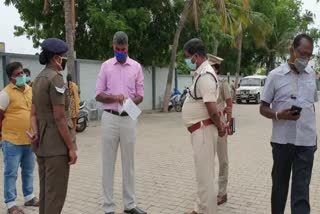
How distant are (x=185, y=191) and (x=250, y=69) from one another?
41909 millimetres

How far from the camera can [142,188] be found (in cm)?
639

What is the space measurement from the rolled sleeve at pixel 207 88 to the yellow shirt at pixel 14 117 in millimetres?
2097

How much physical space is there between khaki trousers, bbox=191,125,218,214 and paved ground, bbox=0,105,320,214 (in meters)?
0.77

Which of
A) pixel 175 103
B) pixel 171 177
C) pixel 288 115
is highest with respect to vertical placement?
pixel 288 115

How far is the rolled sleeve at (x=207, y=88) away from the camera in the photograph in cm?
432

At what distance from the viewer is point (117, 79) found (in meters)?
4.93

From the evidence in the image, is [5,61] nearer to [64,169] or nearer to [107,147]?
[107,147]

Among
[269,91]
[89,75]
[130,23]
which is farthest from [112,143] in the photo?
[130,23]

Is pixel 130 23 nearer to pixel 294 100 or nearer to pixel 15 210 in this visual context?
pixel 15 210

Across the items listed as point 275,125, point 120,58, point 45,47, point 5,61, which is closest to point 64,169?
point 45,47

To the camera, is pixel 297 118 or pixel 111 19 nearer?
pixel 297 118

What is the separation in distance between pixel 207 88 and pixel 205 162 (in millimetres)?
768

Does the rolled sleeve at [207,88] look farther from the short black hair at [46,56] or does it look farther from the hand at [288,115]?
the short black hair at [46,56]

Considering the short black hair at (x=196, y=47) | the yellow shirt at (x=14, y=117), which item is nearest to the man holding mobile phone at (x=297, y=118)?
A: the short black hair at (x=196, y=47)
